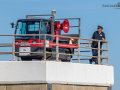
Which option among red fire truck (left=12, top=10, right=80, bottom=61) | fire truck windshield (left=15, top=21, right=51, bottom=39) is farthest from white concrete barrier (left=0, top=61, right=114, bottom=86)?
fire truck windshield (left=15, top=21, right=51, bottom=39)

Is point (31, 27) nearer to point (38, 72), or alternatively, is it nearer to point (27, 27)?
point (27, 27)

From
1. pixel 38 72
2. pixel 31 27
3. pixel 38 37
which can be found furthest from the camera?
pixel 31 27

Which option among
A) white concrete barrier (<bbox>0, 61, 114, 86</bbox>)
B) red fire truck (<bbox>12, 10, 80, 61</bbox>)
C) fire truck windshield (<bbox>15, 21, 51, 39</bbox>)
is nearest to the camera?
white concrete barrier (<bbox>0, 61, 114, 86</bbox>)

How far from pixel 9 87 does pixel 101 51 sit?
5295mm

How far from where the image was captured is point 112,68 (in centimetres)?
2000

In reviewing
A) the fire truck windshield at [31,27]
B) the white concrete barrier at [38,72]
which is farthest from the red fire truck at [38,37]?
the white concrete barrier at [38,72]

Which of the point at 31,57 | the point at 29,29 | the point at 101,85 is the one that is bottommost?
the point at 101,85

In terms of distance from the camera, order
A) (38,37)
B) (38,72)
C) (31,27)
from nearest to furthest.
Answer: (38,72) < (38,37) < (31,27)

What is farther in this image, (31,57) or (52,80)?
(31,57)

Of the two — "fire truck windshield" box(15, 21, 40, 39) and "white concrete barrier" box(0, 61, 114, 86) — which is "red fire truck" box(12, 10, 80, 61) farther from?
"white concrete barrier" box(0, 61, 114, 86)

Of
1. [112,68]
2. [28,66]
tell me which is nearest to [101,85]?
[112,68]

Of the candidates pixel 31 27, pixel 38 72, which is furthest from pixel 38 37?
pixel 38 72

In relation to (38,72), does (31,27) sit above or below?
above

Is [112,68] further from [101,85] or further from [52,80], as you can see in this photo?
[52,80]
